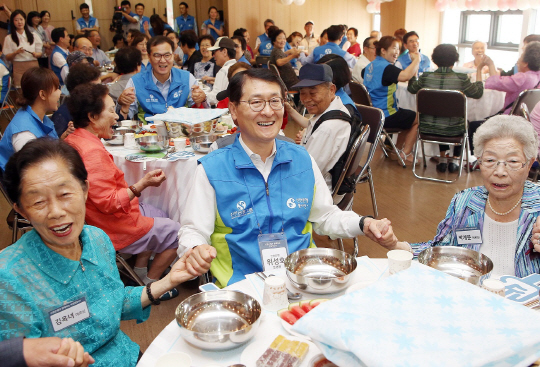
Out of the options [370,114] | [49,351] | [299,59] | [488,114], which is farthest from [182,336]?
[299,59]

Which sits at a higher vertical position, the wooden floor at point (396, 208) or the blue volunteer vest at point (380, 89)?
the blue volunteer vest at point (380, 89)

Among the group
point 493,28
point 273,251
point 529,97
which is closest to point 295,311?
point 273,251

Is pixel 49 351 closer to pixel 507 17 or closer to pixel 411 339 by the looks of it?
pixel 411 339

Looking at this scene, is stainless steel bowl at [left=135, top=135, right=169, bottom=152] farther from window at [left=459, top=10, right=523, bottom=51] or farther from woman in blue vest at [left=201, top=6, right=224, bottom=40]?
woman in blue vest at [left=201, top=6, right=224, bottom=40]

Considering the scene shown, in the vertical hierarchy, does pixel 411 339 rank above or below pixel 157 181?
above

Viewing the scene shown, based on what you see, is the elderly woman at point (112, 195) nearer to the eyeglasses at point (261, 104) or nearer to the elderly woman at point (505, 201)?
the eyeglasses at point (261, 104)

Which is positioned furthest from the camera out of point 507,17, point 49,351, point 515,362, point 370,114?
point 507,17

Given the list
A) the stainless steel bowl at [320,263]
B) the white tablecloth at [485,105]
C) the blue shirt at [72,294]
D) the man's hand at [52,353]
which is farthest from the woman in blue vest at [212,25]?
the man's hand at [52,353]

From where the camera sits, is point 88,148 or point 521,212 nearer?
point 521,212

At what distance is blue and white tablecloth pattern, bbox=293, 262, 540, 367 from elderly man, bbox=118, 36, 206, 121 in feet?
11.9

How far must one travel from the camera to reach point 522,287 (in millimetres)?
1572

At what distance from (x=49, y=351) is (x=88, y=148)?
1588mm

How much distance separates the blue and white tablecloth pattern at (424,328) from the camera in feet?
3.01

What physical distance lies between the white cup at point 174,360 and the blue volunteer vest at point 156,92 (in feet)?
11.5
